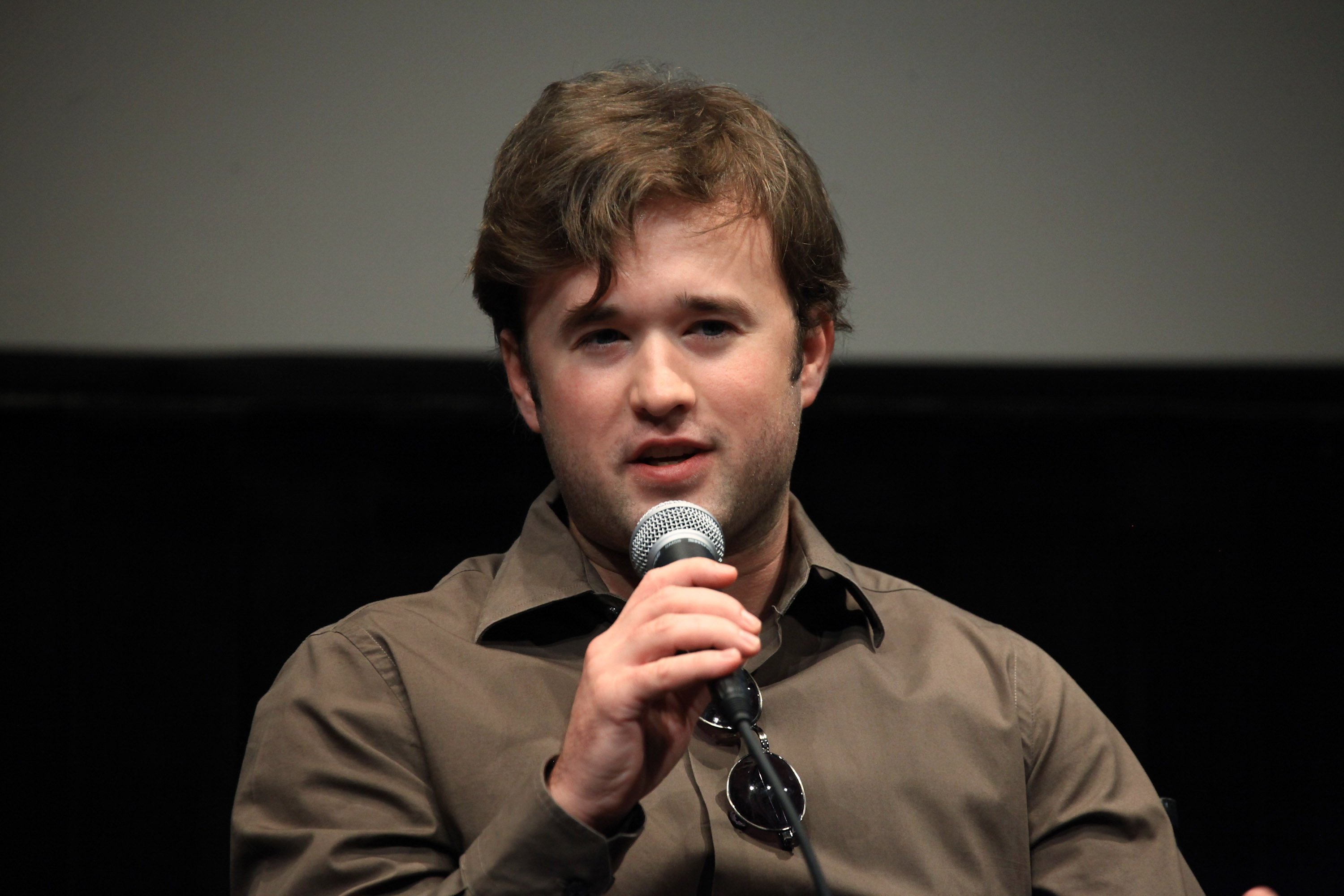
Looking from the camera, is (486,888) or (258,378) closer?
(486,888)

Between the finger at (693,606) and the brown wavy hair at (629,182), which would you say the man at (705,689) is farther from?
the finger at (693,606)

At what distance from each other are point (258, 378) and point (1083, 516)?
1.66 m

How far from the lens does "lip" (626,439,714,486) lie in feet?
5.15

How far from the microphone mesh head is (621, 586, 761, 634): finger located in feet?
0.43

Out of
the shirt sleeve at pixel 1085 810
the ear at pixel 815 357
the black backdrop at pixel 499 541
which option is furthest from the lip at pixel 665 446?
the black backdrop at pixel 499 541

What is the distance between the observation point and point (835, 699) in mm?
1651

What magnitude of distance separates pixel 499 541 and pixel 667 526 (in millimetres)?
1187

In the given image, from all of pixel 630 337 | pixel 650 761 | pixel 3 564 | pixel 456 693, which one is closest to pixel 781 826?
pixel 650 761

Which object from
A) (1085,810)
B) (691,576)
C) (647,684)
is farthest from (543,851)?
(1085,810)

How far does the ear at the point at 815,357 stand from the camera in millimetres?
1848

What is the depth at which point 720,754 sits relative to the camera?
1575 millimetres

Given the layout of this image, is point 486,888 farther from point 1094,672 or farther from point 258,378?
point 1094,672

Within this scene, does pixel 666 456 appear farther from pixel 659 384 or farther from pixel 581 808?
pixel 581 808

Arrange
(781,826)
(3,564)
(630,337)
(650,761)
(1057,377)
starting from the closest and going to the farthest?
1. (650,761)
2. (781,826)
3. (630,337)
4. (3,564)
5. (1057,377)
